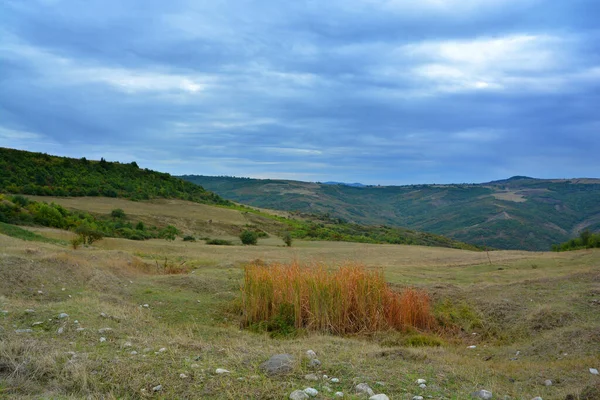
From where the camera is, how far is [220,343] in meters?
6.79

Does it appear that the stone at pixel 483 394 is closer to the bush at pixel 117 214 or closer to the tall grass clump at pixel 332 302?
the tall grass clump at pixel 332 302

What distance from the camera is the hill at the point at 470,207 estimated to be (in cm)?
10462

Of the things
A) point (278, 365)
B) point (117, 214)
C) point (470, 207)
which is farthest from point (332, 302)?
point (470, 207)

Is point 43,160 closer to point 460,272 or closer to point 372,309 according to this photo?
point 460,272

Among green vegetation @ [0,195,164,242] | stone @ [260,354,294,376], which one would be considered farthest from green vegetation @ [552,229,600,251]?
stone @ [260,354,294,376]

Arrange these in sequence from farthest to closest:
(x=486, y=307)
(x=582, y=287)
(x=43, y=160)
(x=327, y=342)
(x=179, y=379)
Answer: (x=43, y=160) → (x=582, y=287) → (x=486, y=307) → (x=327, y=342) → (x=179, y=379)

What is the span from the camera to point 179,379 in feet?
15.6

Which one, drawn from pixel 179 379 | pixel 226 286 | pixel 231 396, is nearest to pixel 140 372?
pixel 179 379

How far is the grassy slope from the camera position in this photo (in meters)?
4.72

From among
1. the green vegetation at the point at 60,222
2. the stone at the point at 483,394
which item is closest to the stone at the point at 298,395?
the stone at the point at 483,394

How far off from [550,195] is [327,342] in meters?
166

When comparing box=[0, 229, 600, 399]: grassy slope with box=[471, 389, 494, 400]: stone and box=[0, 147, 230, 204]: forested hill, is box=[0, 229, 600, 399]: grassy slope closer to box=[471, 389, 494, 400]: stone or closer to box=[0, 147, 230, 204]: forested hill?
box=[471, 389, 494, 400]: stone

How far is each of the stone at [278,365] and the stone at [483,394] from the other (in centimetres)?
192

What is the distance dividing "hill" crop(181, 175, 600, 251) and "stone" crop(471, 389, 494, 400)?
94.0 metres
